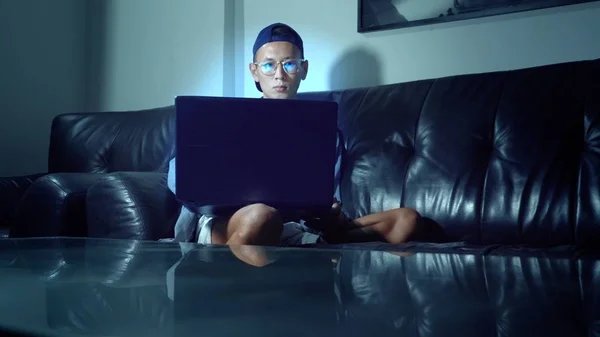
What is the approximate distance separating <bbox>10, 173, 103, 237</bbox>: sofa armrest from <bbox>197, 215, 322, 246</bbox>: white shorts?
34cm

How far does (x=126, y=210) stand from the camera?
1354mm

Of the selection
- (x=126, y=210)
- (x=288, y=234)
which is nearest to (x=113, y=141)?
(x=126, y=210)

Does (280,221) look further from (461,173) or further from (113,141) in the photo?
(113,141)

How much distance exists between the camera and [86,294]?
1.38 ft

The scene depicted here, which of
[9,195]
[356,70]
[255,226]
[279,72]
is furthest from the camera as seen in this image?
[356,70]

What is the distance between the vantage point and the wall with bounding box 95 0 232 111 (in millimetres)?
2338

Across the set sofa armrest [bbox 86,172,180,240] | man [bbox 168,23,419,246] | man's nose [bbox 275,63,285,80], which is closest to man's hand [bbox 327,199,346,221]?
man [bbox 168,23,419,246]

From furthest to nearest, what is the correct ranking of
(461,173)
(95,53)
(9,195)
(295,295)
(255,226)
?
(95,53)
(9,195)
(461,173)
(255,226)
(295,295)

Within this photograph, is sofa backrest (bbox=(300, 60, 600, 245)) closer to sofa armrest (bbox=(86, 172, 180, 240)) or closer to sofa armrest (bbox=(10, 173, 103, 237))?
sofa armrest (bbox=(86, 172, 180, 240))

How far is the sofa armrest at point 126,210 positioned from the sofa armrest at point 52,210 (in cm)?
4

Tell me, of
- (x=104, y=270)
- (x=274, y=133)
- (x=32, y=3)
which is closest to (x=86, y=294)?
(x=104, y=270)

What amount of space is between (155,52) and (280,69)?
1029 millimetres

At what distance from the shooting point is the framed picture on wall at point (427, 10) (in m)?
1.76

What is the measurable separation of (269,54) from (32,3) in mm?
1424
